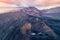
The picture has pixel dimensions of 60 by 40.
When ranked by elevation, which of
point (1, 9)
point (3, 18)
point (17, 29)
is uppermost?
point (1, 9)

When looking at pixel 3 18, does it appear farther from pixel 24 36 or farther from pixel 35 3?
pixel 35 3

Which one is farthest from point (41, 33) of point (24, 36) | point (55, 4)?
point (55, 4)

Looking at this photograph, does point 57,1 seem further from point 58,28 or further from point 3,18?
point 3,18

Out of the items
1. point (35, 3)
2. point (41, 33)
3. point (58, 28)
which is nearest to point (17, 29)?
point (41, 33)

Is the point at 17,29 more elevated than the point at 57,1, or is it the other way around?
the point at 57,1

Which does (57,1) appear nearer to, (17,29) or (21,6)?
(21,6)

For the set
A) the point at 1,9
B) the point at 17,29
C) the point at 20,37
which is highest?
the point at 1,9

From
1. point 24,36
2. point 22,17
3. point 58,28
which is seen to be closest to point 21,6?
point 22,17

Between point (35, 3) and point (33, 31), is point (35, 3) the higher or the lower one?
the higher one
